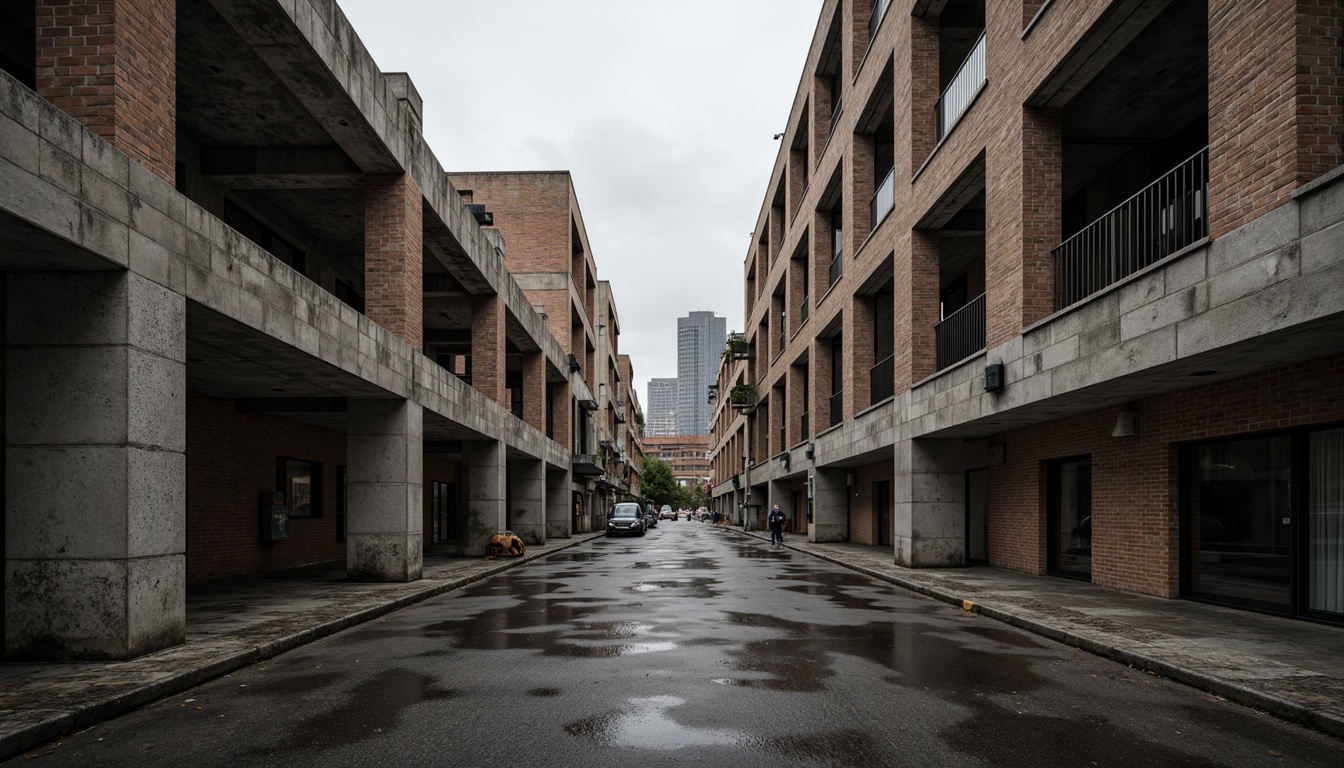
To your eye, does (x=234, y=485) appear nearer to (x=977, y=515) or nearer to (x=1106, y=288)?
(x=1106, y=288)

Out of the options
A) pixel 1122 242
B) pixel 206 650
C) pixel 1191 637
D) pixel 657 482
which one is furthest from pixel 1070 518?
pixel 657 482

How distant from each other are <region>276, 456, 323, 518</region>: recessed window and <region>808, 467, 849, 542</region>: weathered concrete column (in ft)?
57.7

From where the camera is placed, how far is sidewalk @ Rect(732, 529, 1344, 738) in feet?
21.5

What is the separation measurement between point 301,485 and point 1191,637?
1932 centimetres

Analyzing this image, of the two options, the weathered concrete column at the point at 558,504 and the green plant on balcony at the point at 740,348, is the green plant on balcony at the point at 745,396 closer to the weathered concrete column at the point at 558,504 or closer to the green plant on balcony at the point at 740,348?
the green plant on balcony at the point at 740,348

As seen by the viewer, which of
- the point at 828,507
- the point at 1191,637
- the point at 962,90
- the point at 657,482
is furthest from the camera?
the point at 657,482

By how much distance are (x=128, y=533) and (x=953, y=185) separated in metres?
15.5

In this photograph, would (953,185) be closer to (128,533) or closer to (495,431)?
(495,431)

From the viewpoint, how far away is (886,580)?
1722cm

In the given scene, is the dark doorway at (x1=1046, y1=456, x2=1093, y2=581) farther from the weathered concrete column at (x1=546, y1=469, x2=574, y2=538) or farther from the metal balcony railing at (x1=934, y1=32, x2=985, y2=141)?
the weathered concrete column at (x1=546, y1=469, x2=574, y2=538)

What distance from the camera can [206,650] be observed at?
8320 mm

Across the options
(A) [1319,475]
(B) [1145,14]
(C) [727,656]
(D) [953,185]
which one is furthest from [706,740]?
(D) [953,185]

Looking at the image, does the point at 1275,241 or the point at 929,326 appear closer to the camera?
the point at 1275,241

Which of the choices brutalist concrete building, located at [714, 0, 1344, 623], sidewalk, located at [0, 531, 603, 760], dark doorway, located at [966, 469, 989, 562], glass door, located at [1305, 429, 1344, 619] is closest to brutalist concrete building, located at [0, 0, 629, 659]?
sidewalk, located at [0, 531, 603, 760]
